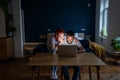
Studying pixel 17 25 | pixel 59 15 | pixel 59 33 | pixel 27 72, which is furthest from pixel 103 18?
pixel 59 33

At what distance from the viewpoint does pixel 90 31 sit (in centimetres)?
1153

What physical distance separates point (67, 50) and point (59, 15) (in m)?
8.36

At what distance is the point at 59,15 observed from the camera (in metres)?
11.5

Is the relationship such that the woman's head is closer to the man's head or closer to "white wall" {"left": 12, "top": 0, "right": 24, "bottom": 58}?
the man's head

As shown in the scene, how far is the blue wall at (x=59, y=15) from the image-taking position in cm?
1138

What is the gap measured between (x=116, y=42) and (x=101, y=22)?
4.09 m

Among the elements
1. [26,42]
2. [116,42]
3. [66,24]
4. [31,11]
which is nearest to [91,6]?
[66,24]

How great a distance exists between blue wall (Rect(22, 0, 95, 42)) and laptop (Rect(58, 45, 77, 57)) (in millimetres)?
8202

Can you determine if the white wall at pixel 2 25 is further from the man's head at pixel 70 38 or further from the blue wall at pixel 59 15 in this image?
the blue wall at pixel 59 15

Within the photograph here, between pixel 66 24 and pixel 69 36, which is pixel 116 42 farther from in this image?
pixel 66 24

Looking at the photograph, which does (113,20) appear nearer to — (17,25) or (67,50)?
(17,25)

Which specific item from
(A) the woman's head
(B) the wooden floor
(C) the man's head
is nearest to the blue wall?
(B) the wooden floor

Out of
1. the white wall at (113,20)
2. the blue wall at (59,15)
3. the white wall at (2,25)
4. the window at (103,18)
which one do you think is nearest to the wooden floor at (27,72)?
the white wall at (2,25)

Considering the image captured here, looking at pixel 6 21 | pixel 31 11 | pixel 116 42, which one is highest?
pixel 31 11
